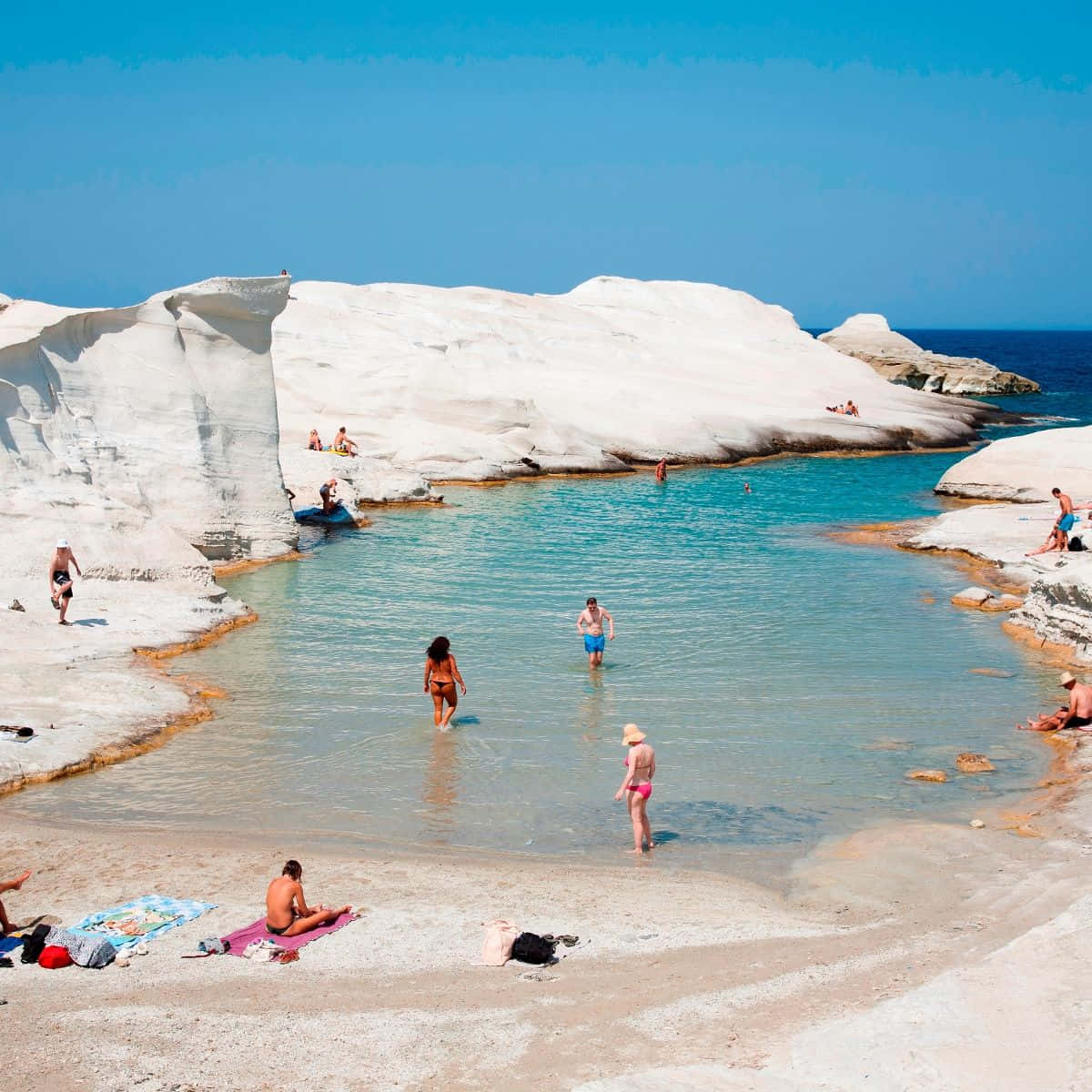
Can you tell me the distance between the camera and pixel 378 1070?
7.16m

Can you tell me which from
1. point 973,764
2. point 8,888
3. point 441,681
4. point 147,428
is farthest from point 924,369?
point 8,888

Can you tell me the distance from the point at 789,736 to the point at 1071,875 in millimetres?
4935

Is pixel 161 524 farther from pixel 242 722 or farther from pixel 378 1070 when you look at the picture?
pixel 378 1070

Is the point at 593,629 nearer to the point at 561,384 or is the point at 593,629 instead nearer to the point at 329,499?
the point at 329,499

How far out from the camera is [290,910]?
9.05 meters

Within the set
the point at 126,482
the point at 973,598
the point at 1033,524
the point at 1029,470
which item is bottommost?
the point at 973,598

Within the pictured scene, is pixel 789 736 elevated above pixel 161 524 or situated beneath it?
situated beneath

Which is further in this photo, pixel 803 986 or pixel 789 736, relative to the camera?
pixel 789 736

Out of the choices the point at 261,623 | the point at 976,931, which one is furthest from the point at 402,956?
the point at 261,623

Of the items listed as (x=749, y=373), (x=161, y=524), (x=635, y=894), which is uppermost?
(x=749, y=373)

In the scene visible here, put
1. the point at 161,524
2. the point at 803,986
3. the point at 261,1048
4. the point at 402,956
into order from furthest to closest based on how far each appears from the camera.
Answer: the point at 161,524, the point at 402,956, the point at 803,986, the point at 261,1048

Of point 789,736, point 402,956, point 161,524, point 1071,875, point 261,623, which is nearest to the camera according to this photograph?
point 402,956

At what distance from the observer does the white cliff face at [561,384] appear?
4119 centimetres

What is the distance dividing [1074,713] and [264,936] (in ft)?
32.3
